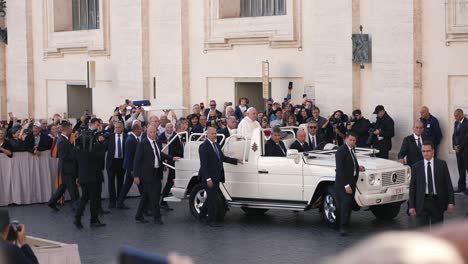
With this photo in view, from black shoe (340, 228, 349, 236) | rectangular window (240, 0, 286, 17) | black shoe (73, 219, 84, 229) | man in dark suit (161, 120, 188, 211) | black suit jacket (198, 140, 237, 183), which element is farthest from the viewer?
rectangular window (240, 0, 286, 17)

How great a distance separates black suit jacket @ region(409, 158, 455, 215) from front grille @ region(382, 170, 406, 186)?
3.56m

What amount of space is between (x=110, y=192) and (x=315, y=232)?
5606mm

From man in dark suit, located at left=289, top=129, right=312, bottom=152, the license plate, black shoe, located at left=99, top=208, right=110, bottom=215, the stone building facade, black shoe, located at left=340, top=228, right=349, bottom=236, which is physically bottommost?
black shoe, located at left=99, top=208, right=110, bottom=215

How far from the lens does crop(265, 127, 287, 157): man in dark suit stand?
684 inches

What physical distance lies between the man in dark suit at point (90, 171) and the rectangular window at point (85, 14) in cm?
1690

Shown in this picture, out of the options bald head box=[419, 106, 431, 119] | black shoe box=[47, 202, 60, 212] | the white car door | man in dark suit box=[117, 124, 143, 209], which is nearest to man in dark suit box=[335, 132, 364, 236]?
the white car door

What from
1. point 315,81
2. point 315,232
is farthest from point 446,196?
point 315,81

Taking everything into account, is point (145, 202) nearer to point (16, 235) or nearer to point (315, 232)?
point (315, 232)

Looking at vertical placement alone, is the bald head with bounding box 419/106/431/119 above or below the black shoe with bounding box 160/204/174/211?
above

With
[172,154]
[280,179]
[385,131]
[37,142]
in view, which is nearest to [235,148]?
[280,179]

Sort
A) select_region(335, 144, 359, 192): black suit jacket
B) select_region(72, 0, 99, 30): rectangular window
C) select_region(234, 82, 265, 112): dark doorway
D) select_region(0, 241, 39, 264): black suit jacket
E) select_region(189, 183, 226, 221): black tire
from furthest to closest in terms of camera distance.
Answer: select_region(72, 0, 99, 30): rectangular window, select_region(234, 82, 265, 112): dark doorway, select_region(189, 183, 226, 221): black tire, select_region(335, 144, 359, 192): black suit jacket, select_region(0, 241, 39, 264): black suit jacket

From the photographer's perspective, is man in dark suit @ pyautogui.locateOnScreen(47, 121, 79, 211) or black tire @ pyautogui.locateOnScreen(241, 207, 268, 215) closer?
black tire @ pyautogui.locateOnScreen(241, 207, 268, 215)

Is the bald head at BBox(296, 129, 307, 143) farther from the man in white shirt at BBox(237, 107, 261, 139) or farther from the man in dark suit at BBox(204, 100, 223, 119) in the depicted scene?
the man in dark suit at BBox(204, 100, 223, 119)

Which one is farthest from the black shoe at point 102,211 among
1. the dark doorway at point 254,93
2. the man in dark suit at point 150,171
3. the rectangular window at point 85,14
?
the rectangular window at point 85,14
